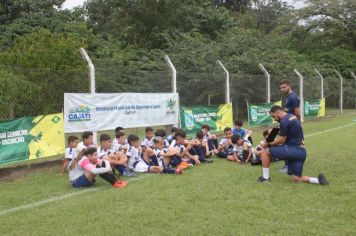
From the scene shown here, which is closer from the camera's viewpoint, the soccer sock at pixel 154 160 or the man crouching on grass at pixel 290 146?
the man crouching on grass at pixel 290 146

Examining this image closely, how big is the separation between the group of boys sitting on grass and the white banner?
1006 millimetres

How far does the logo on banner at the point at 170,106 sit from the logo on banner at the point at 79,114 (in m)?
3.16

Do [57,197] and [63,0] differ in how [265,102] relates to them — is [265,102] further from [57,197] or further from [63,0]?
[63,0]

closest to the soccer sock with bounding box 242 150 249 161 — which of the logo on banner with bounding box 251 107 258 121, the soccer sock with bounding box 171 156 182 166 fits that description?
the soccer sock with bounding box 171 156 182 166

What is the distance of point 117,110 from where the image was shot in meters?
11.4

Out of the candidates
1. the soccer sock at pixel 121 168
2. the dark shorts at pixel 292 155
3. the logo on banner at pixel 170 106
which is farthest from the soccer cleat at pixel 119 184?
the logo on banner at pixel 170 106

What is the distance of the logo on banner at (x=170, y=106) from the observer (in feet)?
43.5

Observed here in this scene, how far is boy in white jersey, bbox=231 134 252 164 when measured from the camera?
1042cm

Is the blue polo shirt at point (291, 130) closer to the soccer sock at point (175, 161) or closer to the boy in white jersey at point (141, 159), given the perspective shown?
the boy in white jersey at point (141, 159)

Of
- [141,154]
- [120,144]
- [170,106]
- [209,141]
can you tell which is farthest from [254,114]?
[120,144]

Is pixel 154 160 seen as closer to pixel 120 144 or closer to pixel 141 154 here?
pixel 141 154

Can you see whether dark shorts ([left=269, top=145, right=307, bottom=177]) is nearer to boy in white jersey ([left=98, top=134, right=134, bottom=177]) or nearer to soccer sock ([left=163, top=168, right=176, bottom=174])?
soccer sock ([left=163, top=168, right=176, bottom=174])

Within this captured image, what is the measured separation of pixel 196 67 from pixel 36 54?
294 inches

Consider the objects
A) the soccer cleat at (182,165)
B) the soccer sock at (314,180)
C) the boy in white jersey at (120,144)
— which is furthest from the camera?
the soccer cleat at (182,165)
